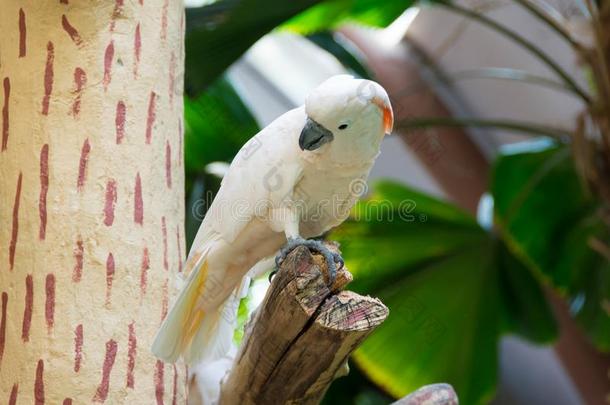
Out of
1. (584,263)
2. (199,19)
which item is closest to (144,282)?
(199,19)

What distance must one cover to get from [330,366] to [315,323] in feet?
0.39

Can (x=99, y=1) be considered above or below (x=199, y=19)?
above

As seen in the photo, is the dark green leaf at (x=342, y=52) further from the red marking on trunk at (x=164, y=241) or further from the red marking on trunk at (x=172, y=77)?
the red marking on trunk at (x=164, y=241)

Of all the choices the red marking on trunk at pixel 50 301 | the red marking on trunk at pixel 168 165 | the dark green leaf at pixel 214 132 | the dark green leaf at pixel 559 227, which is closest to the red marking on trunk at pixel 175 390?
the red marking on trunk at pixel 50 301

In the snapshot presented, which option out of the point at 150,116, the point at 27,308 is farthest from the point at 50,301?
the point at 150,116

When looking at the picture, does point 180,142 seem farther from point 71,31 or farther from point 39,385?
point 39,385

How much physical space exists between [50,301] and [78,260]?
0.27 feet

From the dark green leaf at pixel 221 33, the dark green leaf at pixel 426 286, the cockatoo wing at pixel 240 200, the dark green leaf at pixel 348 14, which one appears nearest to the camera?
the cockatoo wing at pixel 240 200

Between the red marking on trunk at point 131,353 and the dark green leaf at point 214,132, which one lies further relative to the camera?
the dark green leaf at point 214,132

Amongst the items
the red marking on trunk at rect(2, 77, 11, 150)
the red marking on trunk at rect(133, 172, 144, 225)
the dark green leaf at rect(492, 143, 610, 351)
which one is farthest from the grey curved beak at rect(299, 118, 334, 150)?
the dark green leaf at rect(492, 143, 610, 351)

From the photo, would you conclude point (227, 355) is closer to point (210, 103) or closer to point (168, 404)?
point (168, 404)

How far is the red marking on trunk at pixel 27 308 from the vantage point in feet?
4.70

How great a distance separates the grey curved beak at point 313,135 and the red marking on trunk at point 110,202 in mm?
405

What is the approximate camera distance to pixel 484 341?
101 inches
